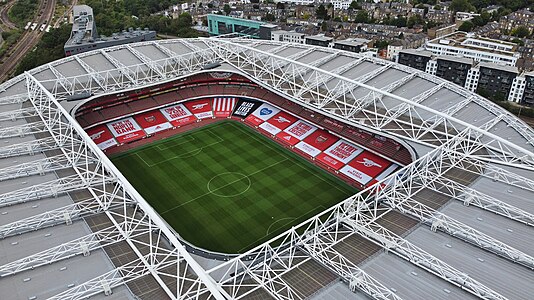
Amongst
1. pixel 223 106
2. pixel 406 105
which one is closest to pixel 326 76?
pixel 406 105

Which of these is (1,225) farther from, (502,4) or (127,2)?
(502,4)

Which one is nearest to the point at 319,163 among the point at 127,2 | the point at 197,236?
the point at 197,236

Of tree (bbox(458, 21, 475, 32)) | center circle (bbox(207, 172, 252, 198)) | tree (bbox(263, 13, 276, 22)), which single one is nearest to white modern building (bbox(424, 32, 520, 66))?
tree (bbox(458, 21, 475, 32))

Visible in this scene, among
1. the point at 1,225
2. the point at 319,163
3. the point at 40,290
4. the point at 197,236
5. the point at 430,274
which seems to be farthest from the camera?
the point at 319,163

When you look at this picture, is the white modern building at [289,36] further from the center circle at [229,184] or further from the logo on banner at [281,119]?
the center circle at [229,184]

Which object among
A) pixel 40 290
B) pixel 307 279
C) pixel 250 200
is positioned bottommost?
pixel 250 200

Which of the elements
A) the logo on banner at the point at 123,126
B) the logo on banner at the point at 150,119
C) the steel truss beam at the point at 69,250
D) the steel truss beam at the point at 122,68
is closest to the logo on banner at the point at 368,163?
the steel truss beam at the point at 69,250
